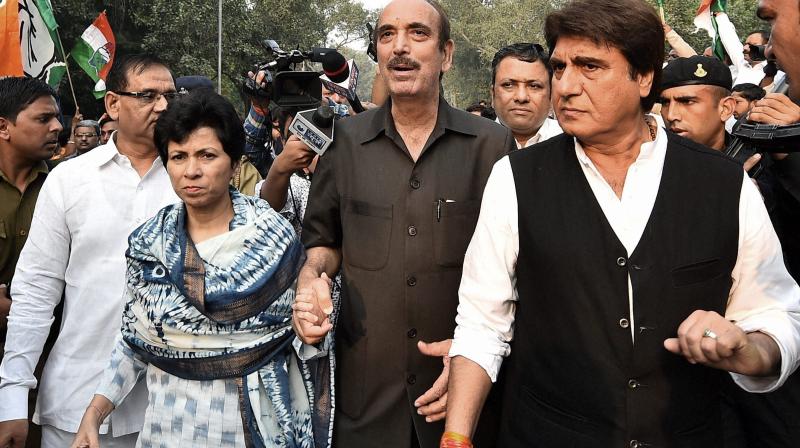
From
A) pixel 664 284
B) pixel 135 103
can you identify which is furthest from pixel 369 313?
pixel 135 103

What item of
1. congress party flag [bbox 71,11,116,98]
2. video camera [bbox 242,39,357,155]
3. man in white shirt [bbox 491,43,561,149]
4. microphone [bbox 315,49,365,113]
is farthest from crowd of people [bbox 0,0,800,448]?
congress party flag [bbox 71,11,116,98]

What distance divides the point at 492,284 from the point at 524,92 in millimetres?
2310

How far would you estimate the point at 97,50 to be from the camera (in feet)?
35.6

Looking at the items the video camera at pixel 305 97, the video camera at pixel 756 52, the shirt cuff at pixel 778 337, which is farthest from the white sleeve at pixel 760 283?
the video camera at pixel 756 52

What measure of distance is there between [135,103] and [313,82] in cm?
91

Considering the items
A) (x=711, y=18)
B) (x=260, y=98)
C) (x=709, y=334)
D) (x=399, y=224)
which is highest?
(x=711, y=18)

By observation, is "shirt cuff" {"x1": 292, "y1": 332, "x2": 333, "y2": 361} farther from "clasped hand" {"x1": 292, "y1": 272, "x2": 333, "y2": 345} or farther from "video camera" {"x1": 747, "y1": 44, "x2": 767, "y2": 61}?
"video camera" {"x1": 747, "y1": 44, "x2": 767, "y2": 61}

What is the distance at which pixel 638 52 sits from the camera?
2045 millimetres

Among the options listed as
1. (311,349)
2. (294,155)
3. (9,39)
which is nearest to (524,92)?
(294,155)

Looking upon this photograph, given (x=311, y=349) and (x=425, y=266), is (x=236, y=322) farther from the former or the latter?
(x=425, y=266)

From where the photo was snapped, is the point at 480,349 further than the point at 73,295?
No

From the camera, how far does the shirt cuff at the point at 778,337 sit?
1907 mm

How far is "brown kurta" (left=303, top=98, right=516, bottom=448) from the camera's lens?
2.65m

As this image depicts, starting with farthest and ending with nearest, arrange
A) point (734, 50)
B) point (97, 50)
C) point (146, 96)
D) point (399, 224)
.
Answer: point (97, 50), point (734, 50), point (146, 96), point (399, 224)
